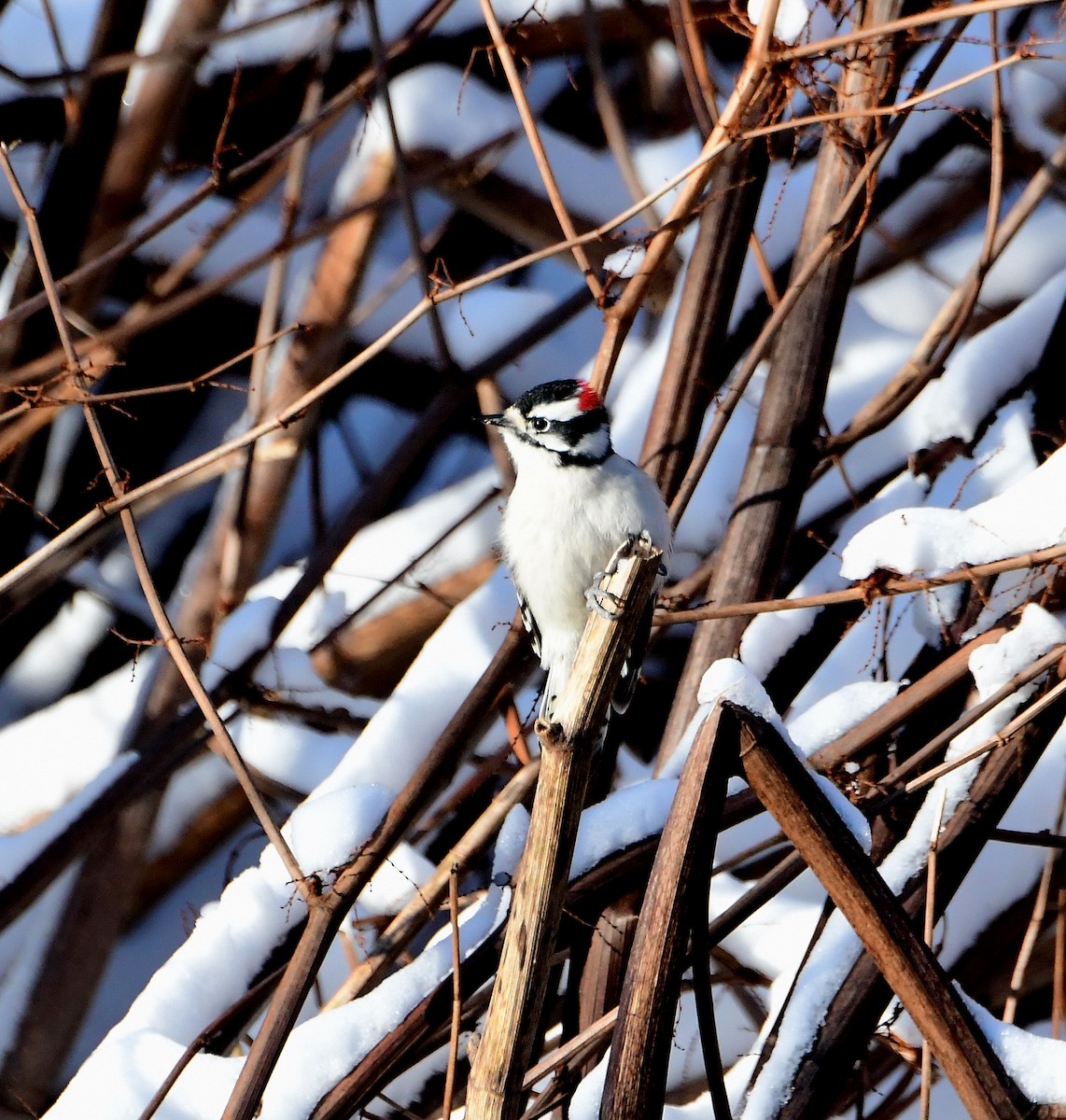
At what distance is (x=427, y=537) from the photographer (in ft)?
15.6

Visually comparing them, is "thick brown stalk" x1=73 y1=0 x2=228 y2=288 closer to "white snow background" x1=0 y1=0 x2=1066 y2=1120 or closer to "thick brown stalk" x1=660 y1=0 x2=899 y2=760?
"white snow background" x1=0 y1=0 x2=1066 y2=1120

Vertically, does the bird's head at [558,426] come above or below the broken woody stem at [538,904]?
above

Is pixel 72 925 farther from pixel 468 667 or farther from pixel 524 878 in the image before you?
pixel 524 878

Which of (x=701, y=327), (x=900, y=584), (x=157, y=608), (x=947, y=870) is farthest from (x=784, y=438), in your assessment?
(x=157, y=608)

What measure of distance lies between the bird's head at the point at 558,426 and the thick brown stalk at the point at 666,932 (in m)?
1.50

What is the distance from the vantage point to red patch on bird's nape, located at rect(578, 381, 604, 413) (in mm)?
2969

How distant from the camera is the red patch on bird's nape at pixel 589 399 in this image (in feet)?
9.74

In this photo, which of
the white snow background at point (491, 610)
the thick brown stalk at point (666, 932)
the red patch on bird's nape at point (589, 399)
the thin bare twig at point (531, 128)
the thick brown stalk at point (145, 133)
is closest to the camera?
the thick brown stalk at point (666, 932)

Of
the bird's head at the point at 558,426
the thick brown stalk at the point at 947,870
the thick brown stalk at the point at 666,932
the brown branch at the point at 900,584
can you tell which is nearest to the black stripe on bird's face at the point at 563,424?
the bird's head at the point at 558,426

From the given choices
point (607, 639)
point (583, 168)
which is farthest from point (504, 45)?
point (583, 168)

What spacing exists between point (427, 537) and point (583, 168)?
1.52 m

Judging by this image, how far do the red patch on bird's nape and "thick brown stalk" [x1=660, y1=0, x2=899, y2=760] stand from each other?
56 cm

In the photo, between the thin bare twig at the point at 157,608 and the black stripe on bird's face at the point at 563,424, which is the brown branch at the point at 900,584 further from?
the thin bare twig at the point at 157,608

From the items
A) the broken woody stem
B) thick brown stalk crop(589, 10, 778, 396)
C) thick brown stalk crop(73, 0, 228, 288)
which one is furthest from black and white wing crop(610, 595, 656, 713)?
thick brown stalk crop(73, 0, 228, 288)
